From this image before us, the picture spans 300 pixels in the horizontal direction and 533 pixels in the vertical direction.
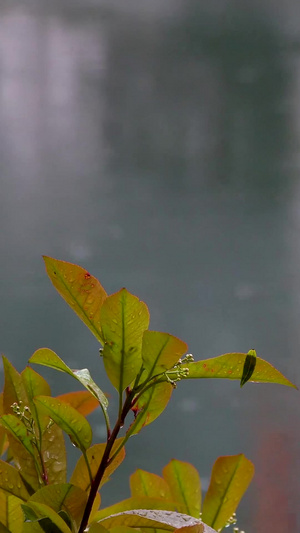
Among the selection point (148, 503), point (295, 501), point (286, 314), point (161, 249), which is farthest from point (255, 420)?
point (148, 503)

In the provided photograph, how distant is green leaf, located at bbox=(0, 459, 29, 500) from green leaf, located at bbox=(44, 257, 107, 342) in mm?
101

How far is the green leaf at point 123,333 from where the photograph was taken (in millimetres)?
288

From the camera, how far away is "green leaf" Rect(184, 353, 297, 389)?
299 millimetres

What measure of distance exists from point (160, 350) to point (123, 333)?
0.03 m

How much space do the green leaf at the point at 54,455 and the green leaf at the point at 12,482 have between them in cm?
2

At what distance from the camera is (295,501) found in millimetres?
1595

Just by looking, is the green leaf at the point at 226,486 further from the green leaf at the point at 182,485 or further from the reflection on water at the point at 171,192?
the reflection on water at the point at 171,192

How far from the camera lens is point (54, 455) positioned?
35cm

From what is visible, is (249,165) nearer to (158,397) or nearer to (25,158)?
(25,158)

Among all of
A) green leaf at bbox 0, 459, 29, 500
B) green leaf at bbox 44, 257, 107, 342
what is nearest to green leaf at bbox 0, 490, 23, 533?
green leaf at bbox 0, 459, 29, 500

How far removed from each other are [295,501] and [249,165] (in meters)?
1.24

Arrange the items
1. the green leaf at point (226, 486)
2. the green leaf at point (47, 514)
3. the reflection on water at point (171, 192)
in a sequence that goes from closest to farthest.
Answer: the green leaf at point (47, 514), the green leaf at point (226, 486), the reflection on water at point (171, 192)

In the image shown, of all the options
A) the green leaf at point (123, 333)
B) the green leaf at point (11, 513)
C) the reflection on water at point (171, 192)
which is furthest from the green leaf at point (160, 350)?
the reflection on water at point (171, 192)

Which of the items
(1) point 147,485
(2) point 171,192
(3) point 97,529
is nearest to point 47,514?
(3) point 97,529
